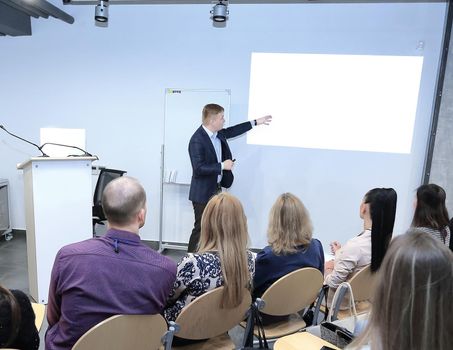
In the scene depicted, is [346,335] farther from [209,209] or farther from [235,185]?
[235,185]

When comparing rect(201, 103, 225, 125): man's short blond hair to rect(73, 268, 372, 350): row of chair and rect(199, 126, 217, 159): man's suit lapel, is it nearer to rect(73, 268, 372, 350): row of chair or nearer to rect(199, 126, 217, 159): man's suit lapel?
rect(199, 126, 217, 159): man's suit lapel

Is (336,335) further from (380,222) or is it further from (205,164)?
(205,164)

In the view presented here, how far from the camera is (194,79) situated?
385 cm

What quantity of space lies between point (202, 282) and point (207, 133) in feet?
6.55

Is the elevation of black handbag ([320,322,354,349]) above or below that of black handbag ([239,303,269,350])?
above

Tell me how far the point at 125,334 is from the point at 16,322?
1.11 feet

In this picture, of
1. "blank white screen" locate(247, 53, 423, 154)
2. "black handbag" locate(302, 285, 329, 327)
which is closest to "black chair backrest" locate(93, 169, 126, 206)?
"blank white screen" locate(247, 53, 423, 154)

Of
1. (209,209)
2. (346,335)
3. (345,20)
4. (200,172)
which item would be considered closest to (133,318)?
(209,209)

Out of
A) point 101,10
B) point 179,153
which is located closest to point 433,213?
point 179,153

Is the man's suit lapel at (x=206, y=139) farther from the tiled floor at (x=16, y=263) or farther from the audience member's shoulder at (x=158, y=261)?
the audience member's shoulder at (x=158, y=261)

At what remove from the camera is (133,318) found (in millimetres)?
1165

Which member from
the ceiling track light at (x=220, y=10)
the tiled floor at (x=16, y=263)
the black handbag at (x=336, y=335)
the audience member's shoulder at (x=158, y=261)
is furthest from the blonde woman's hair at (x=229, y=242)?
the ceiling track light at (x=220, y=10)

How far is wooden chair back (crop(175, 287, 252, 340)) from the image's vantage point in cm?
135

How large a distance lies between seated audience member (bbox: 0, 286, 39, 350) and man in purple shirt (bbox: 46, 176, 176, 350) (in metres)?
0.11
